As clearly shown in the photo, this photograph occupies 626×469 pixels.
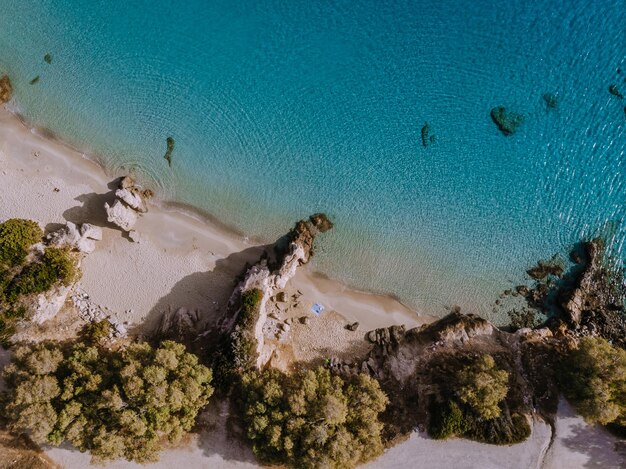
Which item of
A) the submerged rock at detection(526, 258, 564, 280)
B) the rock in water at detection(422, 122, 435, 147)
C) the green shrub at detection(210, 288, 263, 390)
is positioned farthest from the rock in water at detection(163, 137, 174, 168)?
the submerged rock at detection(526, 258, 564, 280)

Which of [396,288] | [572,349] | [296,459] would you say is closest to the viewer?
[296,459]

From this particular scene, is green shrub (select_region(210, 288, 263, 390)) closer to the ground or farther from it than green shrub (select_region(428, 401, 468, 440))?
farther from it

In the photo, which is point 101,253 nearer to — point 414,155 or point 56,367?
point 56,367

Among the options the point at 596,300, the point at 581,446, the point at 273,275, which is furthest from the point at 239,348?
the point at 596,300

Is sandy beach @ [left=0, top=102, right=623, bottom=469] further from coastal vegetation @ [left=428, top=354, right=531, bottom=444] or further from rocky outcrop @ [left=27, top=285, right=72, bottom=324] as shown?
rocky outcrop @ [left=27, top=285, right=72, bottom=324]

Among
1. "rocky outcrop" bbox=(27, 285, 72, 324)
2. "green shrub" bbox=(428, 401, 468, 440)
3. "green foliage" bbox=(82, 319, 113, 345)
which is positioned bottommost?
"green shrub" bbox=(428, 401, 468, 440)

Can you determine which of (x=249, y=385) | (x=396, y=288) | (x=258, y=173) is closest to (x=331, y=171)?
(x=258, y=173)
